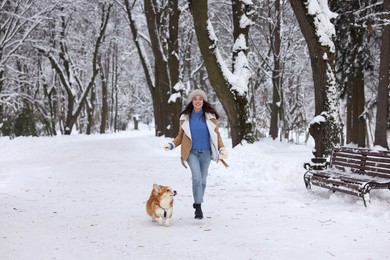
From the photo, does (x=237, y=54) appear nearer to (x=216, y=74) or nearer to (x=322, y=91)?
(x=216, y=74)

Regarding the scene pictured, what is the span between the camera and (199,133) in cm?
650

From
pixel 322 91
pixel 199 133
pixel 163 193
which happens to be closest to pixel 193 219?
pixel 163 193

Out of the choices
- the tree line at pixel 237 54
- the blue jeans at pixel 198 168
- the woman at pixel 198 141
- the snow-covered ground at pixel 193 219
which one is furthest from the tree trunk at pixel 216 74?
the blue jeans at pixel 198 168

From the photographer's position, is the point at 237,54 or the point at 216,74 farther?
the point at 237,54

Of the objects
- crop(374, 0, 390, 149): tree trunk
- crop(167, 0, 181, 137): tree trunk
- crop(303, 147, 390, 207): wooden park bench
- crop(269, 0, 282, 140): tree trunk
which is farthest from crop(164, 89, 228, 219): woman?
crop(269, 0, 282, 140): tree trunk

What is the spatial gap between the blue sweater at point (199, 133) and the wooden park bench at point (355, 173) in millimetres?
2404

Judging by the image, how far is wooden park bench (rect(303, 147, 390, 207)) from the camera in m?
6.82

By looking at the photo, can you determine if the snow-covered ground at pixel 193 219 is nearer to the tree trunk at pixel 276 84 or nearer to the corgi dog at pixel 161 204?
the corgi dog at pixel 161 204

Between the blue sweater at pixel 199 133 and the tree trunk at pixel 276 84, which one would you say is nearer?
the blue sweater at pixel 199 133

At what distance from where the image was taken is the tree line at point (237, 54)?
10.9m

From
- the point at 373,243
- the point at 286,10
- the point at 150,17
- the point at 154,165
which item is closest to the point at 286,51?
the point at 286,10

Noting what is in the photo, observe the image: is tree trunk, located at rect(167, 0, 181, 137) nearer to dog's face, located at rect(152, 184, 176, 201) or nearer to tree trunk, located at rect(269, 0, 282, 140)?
tree trunk, located at rect(269, 0, 282, 140)

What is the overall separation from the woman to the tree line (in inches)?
186

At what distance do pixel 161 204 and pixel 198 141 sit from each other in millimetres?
1106
